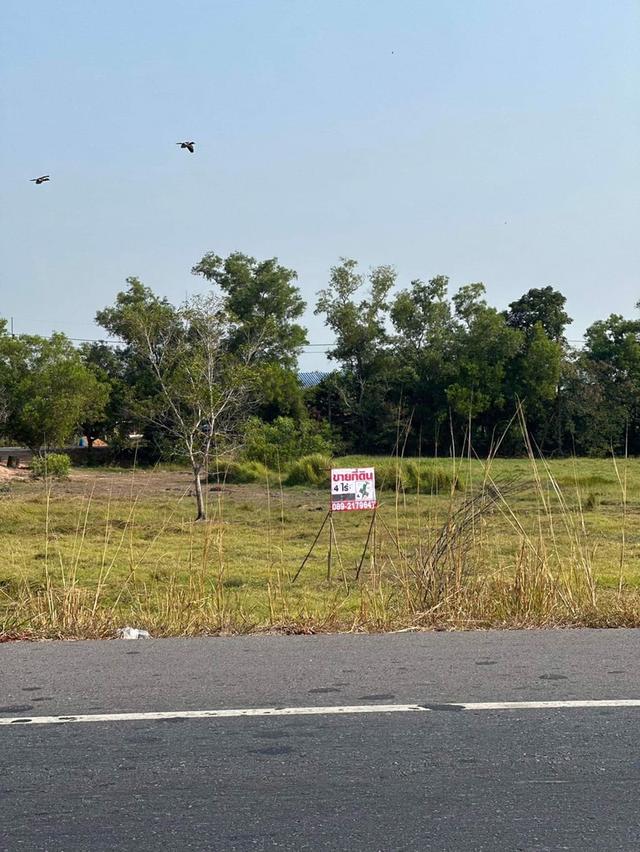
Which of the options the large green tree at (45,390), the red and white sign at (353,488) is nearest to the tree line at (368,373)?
the large green tree at (45,390)

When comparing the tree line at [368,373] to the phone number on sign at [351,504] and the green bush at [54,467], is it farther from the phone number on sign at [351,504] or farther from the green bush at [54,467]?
the phone number on sign at [351,504]

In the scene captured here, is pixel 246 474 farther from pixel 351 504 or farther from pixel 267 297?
pixel 351 504

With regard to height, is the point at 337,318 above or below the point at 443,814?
above

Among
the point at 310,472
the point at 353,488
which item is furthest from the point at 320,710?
the point at 310,472

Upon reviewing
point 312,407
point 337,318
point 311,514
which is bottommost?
point 311,514

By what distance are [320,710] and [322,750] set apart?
551 mm

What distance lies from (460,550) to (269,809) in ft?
14.5

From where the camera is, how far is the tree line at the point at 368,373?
39406 mm

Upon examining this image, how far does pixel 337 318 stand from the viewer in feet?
152

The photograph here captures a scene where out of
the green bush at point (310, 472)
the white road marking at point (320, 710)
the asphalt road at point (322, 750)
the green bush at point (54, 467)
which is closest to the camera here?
the asphalt road at point (322, 750)

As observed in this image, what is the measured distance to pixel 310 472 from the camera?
34781 millimetres

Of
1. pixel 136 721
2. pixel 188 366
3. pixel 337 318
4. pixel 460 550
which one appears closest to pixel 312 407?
pixel 337 318

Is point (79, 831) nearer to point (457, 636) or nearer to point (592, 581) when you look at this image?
point (457, 636)

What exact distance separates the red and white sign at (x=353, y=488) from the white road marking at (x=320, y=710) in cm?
495
